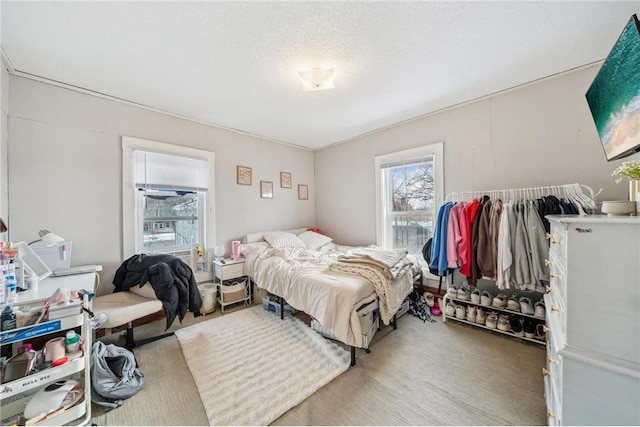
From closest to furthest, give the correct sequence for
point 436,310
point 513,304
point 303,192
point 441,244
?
1. point 513,304
2. point 441,244
3. point 436,310
4. point 303,192

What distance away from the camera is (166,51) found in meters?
1.84

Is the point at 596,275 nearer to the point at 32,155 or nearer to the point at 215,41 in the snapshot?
the point at 215,41

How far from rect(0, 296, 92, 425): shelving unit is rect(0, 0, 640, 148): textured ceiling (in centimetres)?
183

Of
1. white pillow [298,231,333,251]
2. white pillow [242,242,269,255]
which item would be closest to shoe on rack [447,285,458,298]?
white pillow [298,231,333,251]

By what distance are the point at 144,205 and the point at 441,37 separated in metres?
3.40

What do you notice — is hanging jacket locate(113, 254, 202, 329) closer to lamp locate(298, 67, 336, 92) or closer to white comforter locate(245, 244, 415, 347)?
white comforter locate(245, 244, 415, 347)

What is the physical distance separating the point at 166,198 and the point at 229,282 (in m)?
1.36

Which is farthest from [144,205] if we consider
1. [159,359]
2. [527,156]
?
[527,156]

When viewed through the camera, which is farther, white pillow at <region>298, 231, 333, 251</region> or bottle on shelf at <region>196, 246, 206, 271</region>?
white pillow at <region>298, 231, 333, 251</region>

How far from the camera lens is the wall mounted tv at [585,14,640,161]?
1098mm

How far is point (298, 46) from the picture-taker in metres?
1.80

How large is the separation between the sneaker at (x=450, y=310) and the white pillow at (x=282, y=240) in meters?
2.06

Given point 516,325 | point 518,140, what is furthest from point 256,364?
point 518,140

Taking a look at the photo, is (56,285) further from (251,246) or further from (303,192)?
(303,192)
